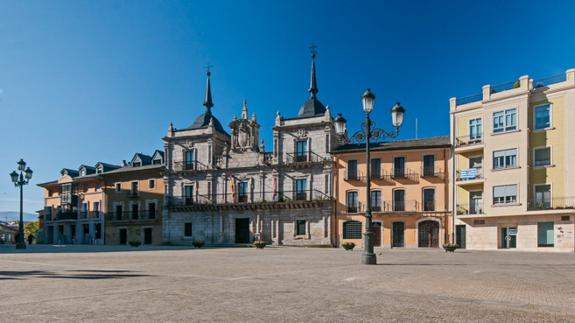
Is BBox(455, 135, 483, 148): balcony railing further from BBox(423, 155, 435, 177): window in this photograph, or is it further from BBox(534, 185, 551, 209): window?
BBox(534, 185, 551, 209): window

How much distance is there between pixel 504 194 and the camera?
Answer: 33875mm

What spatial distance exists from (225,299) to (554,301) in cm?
589

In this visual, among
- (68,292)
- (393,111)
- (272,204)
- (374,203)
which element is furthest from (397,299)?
(272,204)

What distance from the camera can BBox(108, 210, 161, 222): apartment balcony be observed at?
52.2 metres

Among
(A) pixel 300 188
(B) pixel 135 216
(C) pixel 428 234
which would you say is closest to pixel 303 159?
(A) pixel 300 188

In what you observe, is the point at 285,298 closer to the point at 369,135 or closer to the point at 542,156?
the point at 369,135

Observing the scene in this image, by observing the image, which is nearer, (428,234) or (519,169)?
(519,169)

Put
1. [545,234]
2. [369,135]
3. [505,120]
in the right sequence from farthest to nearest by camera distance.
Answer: [505,120] → [545,234] → [369,135]

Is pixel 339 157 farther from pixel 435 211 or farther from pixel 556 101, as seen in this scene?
pixel 556 101

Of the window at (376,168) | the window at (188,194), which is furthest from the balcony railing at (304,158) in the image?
the window at (188,194)

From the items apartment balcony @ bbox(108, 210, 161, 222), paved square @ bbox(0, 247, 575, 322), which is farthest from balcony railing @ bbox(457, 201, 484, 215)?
apartment balcony @ bbox(108, 210, 161, 222)

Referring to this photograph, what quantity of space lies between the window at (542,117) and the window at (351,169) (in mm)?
15355

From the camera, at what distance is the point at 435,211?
38188mm

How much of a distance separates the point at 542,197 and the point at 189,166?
35.3m
